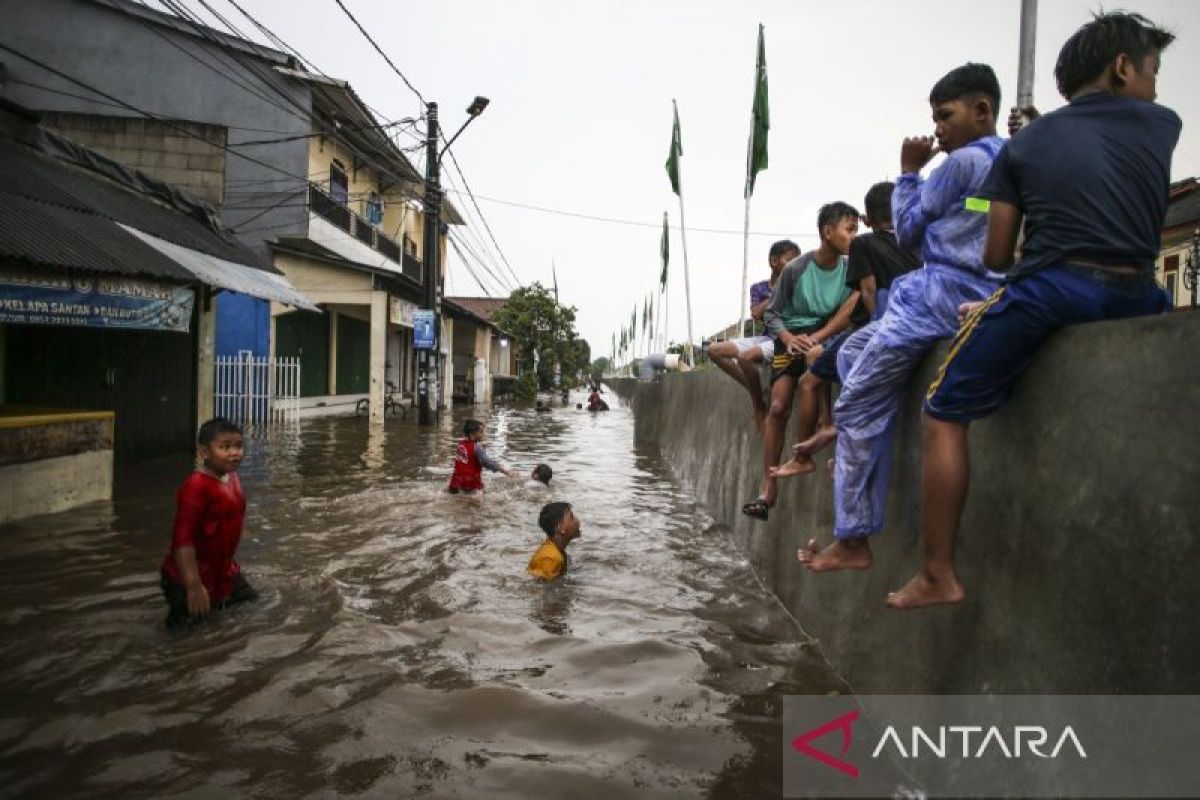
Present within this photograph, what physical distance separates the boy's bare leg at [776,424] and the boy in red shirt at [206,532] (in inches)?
132

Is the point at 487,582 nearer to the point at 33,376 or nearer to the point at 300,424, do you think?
the point at 33,376

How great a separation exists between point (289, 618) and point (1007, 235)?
4.29 m

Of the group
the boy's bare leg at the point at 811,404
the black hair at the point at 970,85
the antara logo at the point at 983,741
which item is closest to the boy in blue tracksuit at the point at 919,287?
the black hair at the point at 970,85

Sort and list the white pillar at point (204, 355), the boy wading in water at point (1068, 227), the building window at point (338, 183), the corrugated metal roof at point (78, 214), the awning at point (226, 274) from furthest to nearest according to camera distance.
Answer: the building window at point (338, 183) → the white pillar at point (204, 355) → the awning at point (226, 274) → the corrugated metal roof at point (78, 214) → the boy wading in water at point (1068, 227)

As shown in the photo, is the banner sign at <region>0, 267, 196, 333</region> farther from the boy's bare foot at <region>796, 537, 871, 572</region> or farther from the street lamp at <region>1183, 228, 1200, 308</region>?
the street lamp at <region>1183, 228, 1200, 308</region>

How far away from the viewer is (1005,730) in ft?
7.16

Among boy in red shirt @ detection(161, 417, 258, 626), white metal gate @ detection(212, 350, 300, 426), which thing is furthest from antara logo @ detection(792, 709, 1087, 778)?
white metal gate @ detection(212, 350, 300, 426)

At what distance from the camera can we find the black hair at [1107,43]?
2.25 m

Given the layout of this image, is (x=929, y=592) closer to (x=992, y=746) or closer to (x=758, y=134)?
(x=992, y=746)

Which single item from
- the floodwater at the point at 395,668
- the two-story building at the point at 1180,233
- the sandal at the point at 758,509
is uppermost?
the two-story building at the point at 1180,233

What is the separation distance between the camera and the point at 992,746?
2.22m

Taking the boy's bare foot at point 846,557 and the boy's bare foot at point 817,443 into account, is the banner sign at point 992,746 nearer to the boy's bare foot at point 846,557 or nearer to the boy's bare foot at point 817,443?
the boy's bare foot at point 846,557

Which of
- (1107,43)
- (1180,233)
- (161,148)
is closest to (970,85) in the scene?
(1107,43)

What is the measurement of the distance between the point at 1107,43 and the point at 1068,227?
0.62 metres
